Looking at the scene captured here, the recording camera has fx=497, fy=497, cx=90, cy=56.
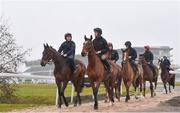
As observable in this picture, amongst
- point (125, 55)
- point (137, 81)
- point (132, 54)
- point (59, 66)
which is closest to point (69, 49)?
point (59, 66)

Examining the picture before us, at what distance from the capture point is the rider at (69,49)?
62.6 feet

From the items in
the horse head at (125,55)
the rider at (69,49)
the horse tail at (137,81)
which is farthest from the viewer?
the horse tail at (137,81)

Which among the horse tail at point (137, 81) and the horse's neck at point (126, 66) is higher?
the horse's neck at point (126, 66)

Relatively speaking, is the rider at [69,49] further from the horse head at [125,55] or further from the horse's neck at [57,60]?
the horse head at [125,55]

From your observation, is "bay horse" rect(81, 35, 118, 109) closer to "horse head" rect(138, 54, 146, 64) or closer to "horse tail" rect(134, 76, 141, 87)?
"horse tail" rect(134, 76, 141, 87)

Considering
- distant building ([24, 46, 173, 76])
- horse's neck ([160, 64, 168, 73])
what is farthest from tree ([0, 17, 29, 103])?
distant building ([24, 46, 173, 76])

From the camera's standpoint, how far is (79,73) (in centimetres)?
1988

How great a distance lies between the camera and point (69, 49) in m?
19.2

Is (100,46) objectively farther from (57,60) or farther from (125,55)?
(125,55)

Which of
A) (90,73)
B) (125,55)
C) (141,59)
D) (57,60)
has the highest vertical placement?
(125,55)

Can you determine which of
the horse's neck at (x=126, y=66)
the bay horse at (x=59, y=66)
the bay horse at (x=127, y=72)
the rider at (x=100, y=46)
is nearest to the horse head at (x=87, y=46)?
the rider at (x=100, y=46)

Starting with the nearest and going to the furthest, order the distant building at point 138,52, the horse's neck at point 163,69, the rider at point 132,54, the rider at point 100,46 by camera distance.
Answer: the rider at point 100,46 → the rider at point 132,54 → the horse's neck at point 163,69 → the distant building at point 138,52

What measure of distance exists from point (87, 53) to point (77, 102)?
15.3ft

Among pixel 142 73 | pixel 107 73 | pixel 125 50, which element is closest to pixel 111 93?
pixel 107 73
